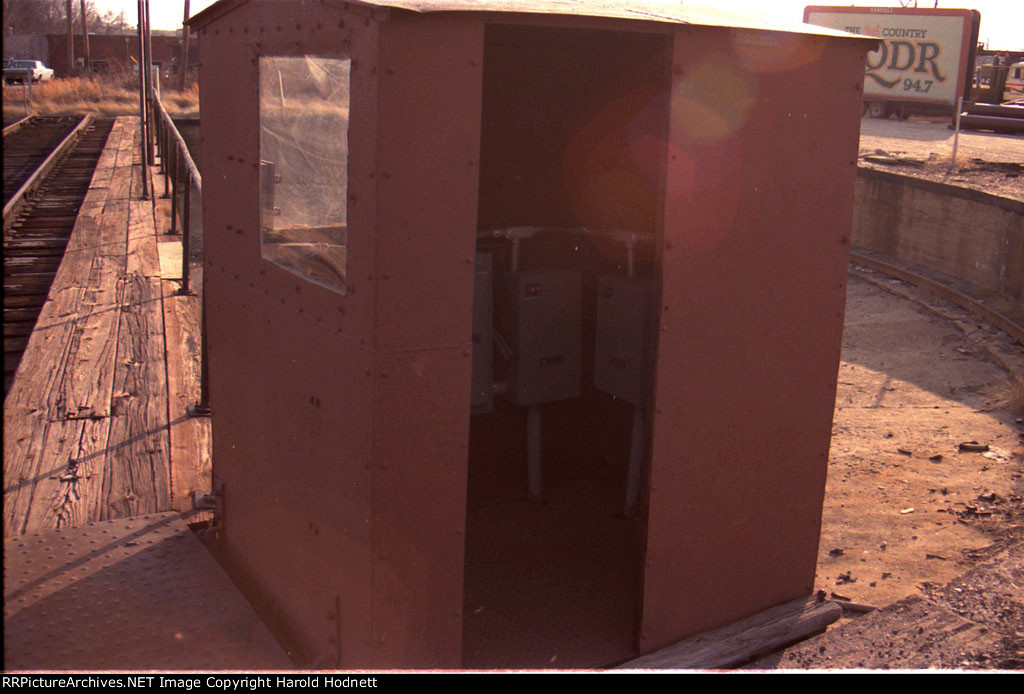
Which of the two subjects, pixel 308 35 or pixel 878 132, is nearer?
pixel 308 35

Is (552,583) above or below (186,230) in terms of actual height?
below

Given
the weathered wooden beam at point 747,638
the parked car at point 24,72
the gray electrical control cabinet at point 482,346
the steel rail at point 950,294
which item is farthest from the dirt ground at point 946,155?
the parked car at point 24,72

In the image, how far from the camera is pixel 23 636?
12.0 feet

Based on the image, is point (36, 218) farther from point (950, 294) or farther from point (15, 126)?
point (15, 126)

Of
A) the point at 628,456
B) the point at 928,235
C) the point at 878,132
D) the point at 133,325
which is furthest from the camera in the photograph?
the point at 878,132

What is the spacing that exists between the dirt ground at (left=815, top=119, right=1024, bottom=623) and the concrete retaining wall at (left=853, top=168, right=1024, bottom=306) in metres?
0.65

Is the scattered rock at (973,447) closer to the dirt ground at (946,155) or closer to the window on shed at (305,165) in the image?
the window on shed at (305,165)

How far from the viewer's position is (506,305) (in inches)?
185

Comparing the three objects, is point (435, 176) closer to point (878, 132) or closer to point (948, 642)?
point (948, 642)

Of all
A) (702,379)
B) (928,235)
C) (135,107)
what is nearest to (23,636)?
(702,379)

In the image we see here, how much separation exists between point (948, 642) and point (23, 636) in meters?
3.28

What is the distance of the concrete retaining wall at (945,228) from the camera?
1127 centimetres

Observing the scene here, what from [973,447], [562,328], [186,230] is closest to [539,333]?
[562,328]

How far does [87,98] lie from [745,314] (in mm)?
43941
